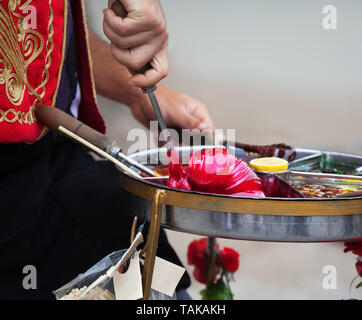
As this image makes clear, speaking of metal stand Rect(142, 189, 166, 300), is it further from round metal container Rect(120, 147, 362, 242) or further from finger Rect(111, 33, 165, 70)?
finger Rect(111, 33, 165, 70)

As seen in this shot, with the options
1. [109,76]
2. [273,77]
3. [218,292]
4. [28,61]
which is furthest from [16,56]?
[273,77]

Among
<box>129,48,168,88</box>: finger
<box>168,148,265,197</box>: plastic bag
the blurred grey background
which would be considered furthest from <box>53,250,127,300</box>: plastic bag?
the blurred grey background

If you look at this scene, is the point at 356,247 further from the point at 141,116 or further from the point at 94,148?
the point at 141,116

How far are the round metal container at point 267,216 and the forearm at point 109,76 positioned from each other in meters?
0.46

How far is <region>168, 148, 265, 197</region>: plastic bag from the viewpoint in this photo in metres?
0.62

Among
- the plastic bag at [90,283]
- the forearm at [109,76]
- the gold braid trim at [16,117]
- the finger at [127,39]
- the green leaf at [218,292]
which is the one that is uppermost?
the finger at [127,39]

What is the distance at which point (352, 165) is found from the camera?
804mm

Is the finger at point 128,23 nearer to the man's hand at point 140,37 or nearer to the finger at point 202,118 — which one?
the man's hand at point 140,37

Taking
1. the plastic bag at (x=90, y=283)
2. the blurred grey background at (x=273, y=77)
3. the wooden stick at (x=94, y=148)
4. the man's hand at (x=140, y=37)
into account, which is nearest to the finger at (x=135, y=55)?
the man's hand at (x=140, y=37)

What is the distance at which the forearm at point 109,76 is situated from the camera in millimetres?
1042

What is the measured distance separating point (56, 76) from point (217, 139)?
11.4 inches
